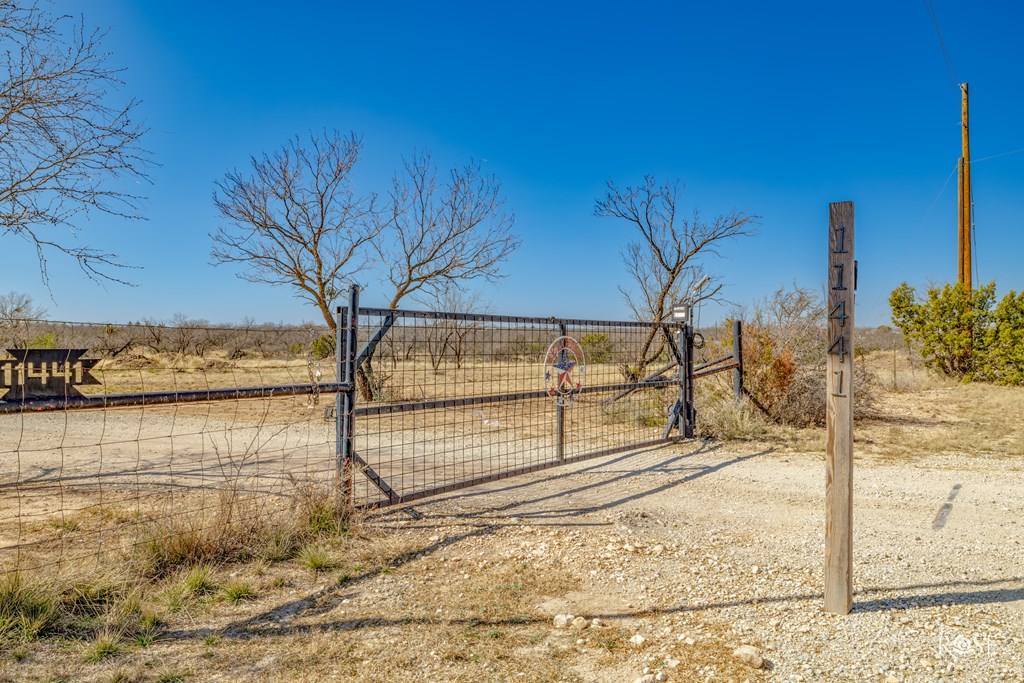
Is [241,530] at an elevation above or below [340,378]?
below

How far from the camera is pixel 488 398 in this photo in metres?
6.16

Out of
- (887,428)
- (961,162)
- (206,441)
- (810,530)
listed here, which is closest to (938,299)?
(961,162)

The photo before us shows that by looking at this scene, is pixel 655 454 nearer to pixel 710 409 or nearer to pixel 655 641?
pixel 710 409

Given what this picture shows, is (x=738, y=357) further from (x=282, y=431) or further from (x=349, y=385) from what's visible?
(x=349, y=385)

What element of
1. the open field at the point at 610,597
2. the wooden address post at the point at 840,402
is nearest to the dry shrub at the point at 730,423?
the open field at the point at 610,597

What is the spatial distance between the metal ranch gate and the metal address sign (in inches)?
67.1

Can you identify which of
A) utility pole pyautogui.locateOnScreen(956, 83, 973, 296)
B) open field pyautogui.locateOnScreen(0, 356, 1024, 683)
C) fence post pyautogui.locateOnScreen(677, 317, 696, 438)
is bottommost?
open field pyautogui.locateOnScreen(0, 356, 1024, 683)

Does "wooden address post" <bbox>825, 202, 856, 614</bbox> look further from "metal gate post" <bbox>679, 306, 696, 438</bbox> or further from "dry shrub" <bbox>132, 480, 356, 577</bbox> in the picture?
"metal gate post" <bbox>679, 306, 696, 438</bbox>

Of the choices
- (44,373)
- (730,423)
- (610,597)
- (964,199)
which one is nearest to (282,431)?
(44,373)

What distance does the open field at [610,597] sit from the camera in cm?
297

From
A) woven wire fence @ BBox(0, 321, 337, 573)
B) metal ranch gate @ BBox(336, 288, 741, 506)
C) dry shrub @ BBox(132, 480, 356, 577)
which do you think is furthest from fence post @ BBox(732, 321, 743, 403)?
dry shrub @ BBox(132, 480, 356, 577)

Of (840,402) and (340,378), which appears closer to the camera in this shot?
(840,402)

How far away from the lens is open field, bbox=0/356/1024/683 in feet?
9.75

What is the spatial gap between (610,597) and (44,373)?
356cm
